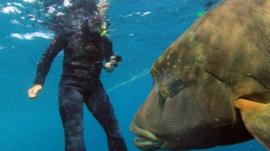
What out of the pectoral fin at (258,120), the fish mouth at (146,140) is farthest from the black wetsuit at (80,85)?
the pectoral fin at (258,120)

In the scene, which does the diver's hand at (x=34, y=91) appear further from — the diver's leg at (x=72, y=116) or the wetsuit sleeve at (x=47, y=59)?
the diver's leg at (x=72, y=116)

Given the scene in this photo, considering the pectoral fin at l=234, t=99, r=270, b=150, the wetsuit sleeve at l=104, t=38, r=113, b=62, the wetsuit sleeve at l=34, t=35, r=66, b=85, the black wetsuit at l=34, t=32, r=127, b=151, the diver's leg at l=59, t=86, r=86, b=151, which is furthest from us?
the wetsuit sleeve at l=104, t=38, r=113, b=62

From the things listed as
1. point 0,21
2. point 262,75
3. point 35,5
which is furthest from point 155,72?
point 0,21

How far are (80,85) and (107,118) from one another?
33.8 inches

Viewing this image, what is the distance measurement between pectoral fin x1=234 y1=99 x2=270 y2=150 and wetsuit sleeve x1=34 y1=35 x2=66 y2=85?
224 inches

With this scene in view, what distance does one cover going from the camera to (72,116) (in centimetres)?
652

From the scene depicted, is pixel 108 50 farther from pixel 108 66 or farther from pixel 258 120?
pixel 258 120

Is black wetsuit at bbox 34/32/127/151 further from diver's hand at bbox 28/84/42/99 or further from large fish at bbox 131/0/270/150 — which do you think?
large fish at bbox 131/0/270/150

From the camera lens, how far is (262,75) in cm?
236

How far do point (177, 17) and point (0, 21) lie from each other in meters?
11.8

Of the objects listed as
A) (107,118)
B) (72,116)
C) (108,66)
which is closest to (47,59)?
(108,66)

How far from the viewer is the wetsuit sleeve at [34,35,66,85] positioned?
7320mm

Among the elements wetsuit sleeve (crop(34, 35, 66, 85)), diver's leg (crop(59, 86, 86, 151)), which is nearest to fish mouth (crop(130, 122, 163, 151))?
diver's leg (crop(59, 86, 86, 151))

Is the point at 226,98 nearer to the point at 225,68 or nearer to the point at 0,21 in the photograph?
the point at 225,68
